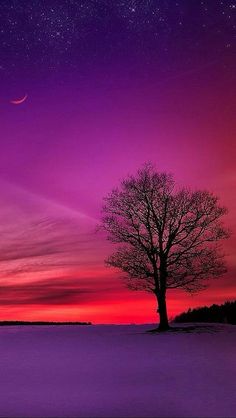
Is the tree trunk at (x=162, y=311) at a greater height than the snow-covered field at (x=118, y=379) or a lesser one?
greater

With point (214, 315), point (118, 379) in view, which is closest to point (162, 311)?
point (214, 315)

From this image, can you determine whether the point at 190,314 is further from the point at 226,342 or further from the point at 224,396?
the point at 224,396

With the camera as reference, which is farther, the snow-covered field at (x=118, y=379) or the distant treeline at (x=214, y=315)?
the distant treeline at (x=214, y=315)

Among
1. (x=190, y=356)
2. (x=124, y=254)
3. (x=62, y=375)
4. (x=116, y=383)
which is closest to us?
(x=116, y=383)

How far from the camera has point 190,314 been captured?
43.0m

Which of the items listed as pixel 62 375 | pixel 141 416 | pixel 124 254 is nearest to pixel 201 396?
pixel 141 416

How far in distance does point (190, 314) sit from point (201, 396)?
31.2 meters

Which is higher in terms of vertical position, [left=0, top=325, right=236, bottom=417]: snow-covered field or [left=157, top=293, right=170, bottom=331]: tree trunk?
[left=157, top=293, right=170, bottom=331]: tree trunk

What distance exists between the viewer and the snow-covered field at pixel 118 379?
433 inches

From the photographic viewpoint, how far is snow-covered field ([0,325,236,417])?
10992 mm

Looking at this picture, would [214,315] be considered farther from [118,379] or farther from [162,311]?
[118,379]

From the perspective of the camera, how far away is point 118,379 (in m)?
15.0

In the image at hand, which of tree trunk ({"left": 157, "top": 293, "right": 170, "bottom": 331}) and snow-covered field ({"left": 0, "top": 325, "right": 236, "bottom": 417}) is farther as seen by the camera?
tree trunk ({"left": 157, "top": 293, "right": 170, "bottom": 331})

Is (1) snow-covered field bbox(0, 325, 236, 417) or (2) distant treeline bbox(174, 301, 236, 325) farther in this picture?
(2) distant treeline bbox(174, 301, 236, 325)
